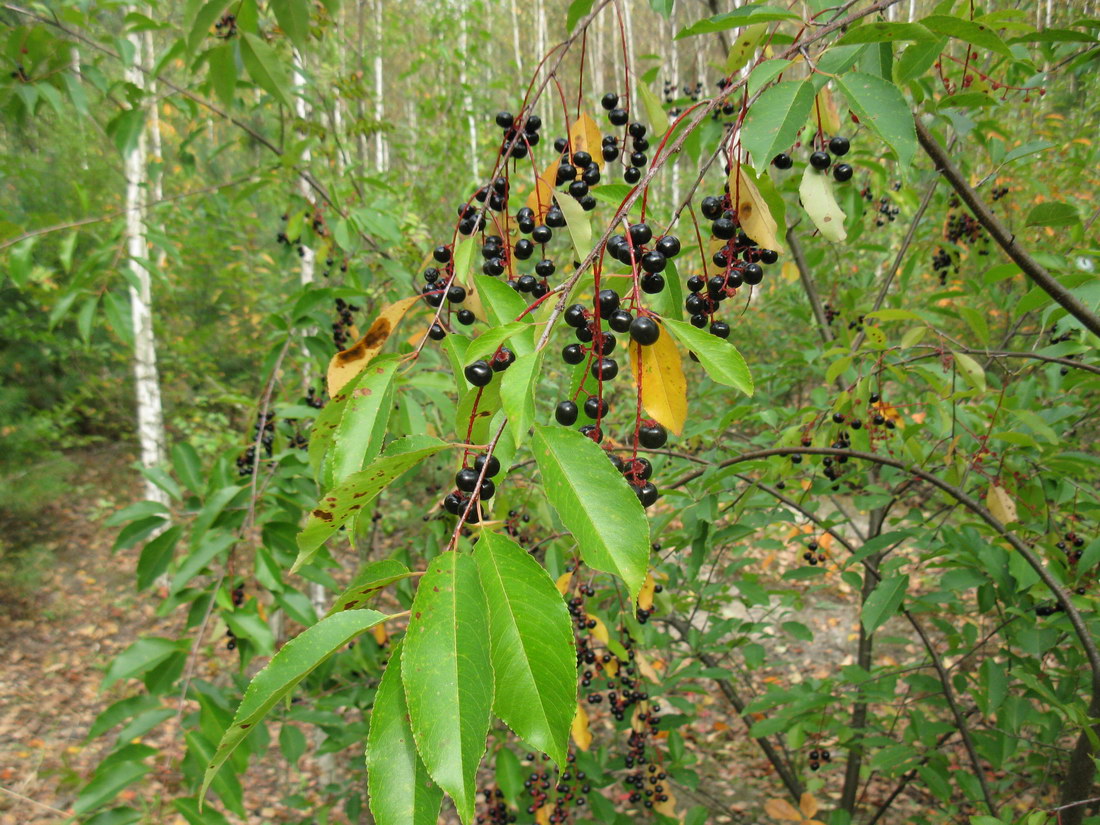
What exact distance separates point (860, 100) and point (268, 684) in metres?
1.00

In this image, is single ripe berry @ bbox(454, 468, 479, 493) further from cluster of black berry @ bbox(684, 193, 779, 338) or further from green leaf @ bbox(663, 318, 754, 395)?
cluster of black berry @ bbox(684, 193, 779, 338)

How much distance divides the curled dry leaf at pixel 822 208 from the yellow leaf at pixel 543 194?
44 centimetres

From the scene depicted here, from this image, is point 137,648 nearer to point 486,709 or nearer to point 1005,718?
point 486,709

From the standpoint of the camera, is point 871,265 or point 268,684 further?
point 871,265

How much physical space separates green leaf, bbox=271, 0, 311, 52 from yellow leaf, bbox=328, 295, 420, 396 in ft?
3.23

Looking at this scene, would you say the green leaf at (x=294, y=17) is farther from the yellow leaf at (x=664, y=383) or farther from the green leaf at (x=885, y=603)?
the green leaf at (x=885, y=603)

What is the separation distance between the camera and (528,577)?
679 mm

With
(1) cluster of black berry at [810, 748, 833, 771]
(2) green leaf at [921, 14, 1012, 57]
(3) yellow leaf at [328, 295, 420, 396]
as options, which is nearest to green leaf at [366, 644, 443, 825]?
(3) yellow leaf at [328, 295, 420, 396]

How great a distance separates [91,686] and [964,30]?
7975mm

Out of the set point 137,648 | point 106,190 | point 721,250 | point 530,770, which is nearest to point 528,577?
point 721,250

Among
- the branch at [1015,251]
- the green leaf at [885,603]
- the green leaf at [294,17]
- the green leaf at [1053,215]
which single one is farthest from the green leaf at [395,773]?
the green leaf at [1053,215]

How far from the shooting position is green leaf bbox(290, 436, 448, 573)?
2.24ft

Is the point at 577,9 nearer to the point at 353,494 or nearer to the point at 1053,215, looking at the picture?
the point at 353,494

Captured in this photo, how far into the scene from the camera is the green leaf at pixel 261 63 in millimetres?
1726
